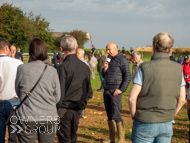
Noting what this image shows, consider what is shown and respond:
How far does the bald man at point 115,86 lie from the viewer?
5.56 meters

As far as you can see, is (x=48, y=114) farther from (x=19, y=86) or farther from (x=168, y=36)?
(x=168, y=36)

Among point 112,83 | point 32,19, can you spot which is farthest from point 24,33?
point 112,83

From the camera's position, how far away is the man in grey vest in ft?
9.48

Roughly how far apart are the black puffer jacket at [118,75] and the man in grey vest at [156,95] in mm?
2560

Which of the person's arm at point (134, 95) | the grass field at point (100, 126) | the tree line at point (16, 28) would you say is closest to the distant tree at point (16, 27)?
the tree line at point (16, 28)

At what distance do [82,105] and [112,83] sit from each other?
5.29 feet

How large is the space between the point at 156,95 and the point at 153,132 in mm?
443

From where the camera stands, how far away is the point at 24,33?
5594 cm

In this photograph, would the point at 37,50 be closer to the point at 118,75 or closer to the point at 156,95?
the point at 156,95

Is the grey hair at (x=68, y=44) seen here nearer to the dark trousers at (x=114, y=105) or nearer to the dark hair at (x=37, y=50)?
the dark hair at (x=37, y=50)

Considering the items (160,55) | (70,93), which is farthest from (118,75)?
(160,55)

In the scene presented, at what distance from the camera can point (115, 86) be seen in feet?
18.3

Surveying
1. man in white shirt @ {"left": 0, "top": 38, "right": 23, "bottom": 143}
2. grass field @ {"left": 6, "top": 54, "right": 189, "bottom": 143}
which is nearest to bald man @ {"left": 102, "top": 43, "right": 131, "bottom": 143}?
grass field @ {"left": 6, "top": 54, "right": 189, "bottom": 143}

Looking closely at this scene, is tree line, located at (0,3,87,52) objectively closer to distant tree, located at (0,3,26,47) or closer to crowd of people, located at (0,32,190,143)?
distant tree, located at (0,3,26,47)
